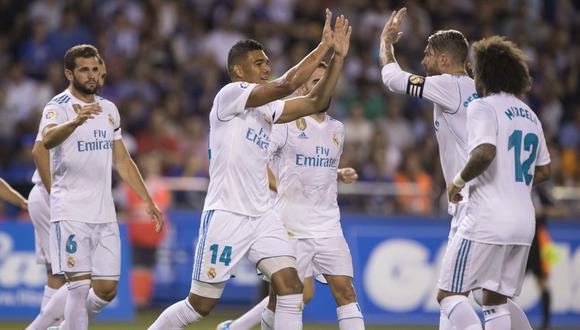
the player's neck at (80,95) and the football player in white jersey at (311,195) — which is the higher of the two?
the player's neck at (80,95)

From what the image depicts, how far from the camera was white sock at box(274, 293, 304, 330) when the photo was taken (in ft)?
29.5

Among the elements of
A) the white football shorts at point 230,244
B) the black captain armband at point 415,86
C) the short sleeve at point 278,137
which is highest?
the black captain armband at point 415,86

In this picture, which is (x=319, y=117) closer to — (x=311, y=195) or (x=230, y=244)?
(x=311, y=195)

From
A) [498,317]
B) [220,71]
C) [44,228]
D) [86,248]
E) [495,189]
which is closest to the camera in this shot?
[495,189]

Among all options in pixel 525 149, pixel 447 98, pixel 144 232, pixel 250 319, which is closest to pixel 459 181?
pixel 525 149

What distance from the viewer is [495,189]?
855 centimetres

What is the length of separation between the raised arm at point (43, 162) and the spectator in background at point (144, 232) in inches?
230

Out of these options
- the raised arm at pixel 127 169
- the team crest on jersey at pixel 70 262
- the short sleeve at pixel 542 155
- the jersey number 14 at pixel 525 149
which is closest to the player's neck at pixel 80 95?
the raised arm at pixel 127 169

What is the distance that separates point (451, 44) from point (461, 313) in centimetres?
230

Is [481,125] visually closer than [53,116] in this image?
Yes

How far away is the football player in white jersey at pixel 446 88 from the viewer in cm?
929

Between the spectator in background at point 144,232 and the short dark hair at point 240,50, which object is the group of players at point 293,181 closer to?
the short dark hair at point 240,50

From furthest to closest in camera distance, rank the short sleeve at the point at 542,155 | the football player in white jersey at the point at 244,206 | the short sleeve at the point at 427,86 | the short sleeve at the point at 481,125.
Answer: the short sleeve at the point at 427,86
the football player in white jersey at the point at 244,206
the short sleeve at the point at 542,155
the short sleeve at the point at 481,125

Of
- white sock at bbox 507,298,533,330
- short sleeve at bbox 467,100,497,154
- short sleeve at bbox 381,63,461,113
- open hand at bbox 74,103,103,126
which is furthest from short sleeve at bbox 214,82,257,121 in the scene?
white sock at bbox 507,298,533,330
